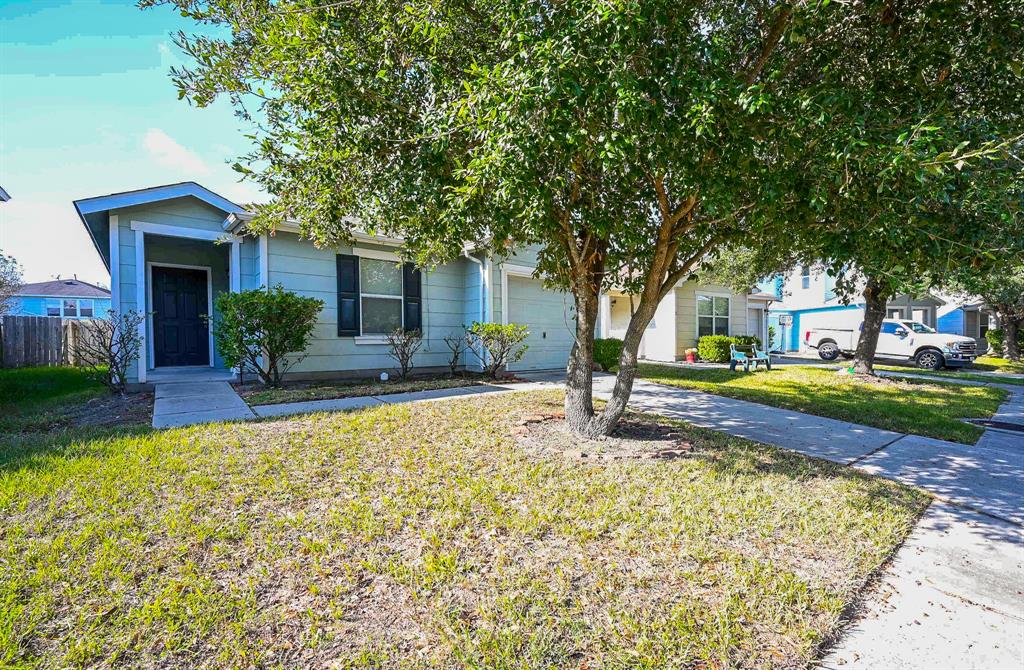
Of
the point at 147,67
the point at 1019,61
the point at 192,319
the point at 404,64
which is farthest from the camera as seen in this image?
the point at 192,319

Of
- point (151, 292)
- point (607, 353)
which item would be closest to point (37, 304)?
point (151, 292)

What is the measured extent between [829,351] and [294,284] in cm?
2011

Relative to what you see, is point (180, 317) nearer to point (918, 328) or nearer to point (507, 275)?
point (507, 275)

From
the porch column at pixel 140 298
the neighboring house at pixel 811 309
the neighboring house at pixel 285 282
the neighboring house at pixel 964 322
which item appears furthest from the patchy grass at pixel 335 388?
the neighboring house at pixel 964 322

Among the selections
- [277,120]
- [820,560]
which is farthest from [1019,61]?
[277,120]

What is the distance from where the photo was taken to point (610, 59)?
9.25 ft

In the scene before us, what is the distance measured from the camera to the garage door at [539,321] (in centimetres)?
1092

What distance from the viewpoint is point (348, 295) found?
8.72m

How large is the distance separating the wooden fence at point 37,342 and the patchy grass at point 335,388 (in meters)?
8.55

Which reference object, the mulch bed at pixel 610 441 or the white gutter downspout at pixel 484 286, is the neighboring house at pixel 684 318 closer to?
the white gutter downspout at pixel 484 286

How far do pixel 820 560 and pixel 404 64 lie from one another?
185 inches

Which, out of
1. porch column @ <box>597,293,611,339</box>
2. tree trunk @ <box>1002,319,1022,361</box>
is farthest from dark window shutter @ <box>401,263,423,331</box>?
tree trunk @ <box>1002,319,1022,361</box>

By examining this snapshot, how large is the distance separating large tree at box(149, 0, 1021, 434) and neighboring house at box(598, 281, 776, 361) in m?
9.80

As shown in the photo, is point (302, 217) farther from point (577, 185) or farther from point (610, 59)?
point (610, 59)
